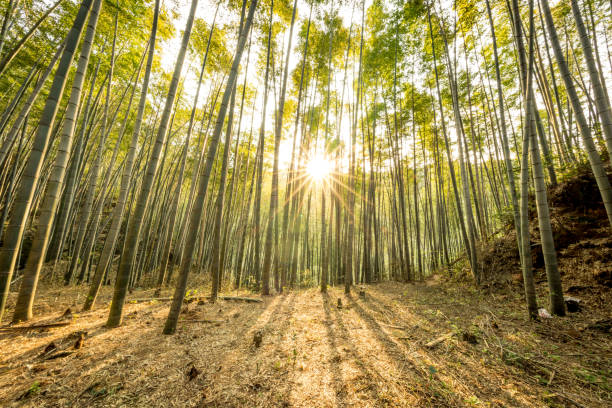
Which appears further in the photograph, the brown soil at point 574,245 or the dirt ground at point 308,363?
the brown soil at point 574,245

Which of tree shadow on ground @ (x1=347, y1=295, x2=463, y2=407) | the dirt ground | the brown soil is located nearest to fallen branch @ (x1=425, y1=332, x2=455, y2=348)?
the dirt ground

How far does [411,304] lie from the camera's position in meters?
4.44

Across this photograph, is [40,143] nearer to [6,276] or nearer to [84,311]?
[6,276]

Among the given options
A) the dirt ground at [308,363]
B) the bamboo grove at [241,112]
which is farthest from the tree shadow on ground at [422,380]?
the bamboo grove at [241,112]

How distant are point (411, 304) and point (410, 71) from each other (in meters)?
7.56

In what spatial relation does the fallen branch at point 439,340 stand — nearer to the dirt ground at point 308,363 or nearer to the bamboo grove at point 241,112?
the dirt ground at point 308,363

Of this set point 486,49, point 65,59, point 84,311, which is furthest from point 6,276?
point 486,49

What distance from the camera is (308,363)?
1.94 m

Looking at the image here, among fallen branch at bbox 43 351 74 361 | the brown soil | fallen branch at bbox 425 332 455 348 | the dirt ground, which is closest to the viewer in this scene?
the dirt ground

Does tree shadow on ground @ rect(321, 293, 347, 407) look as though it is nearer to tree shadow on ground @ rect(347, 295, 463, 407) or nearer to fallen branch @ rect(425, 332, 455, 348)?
tree shadow on ground @ rect(347, 295, 463, 407)

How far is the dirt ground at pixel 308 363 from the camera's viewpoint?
1.45 meters

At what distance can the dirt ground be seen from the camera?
57.1 inches

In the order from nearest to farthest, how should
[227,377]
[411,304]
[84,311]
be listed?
1. [227,377]
2. [84,311]
3. [411,304]

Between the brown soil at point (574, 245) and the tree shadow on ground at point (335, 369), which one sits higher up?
the brown soil at point (574, 245)
